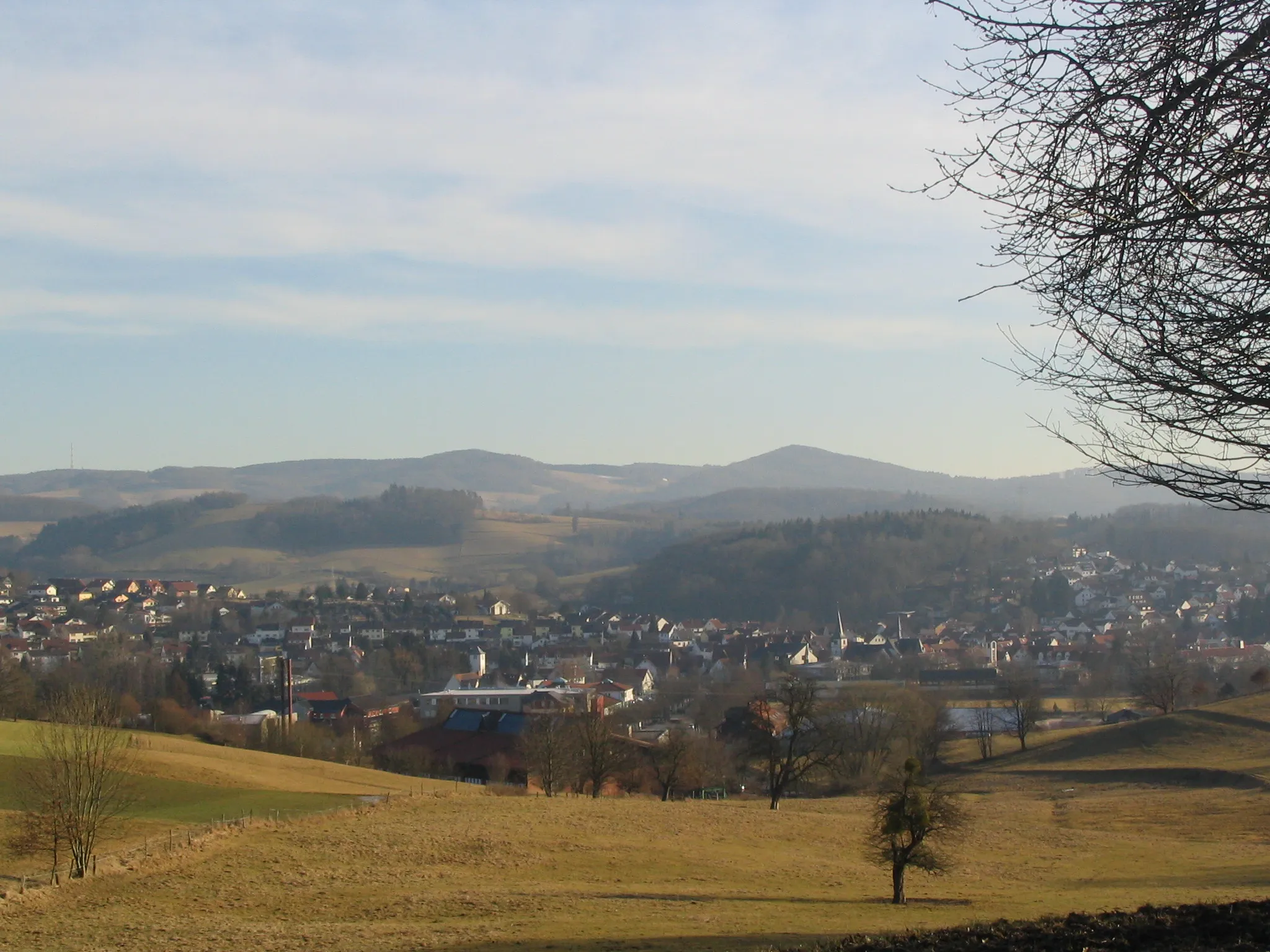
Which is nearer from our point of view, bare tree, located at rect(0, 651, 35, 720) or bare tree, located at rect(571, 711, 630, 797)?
bare tree, located at rect(571, 711, 630, 797)

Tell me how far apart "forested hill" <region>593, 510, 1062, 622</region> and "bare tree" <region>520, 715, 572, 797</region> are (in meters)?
112

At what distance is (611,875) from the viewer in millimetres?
24953

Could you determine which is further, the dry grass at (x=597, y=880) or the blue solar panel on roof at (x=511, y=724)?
the blue solar panel on roof at (x=511, y=724)

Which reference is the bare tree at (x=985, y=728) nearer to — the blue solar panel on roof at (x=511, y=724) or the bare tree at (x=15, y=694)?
the blue solar panel on roof at (x=511, y=724)

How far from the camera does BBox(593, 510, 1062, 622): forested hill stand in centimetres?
16338

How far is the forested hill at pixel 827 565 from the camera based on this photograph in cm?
16338

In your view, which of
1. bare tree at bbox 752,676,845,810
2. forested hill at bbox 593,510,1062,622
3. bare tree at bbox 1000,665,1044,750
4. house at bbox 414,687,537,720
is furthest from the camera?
forested hill at bbox 593,510,1062,622

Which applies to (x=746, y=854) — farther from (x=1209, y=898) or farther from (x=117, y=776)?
(x=117, y=776)

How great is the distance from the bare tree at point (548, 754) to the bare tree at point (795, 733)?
771 cm

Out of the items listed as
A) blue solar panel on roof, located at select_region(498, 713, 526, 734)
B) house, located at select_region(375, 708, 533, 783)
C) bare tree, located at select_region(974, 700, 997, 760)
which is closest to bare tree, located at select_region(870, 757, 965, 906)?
house, located at select_region(375, 708, 533, 783)

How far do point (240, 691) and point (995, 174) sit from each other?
83.8m

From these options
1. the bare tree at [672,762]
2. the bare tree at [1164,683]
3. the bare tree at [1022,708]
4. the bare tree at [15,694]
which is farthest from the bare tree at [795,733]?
the bare tree at [15,694]

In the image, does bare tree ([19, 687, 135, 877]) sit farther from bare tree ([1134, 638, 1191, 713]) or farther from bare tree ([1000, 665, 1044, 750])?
bare tree ([1134, 638, 1191, 713])

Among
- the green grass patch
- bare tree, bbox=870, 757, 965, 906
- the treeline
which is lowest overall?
the green grass patch
